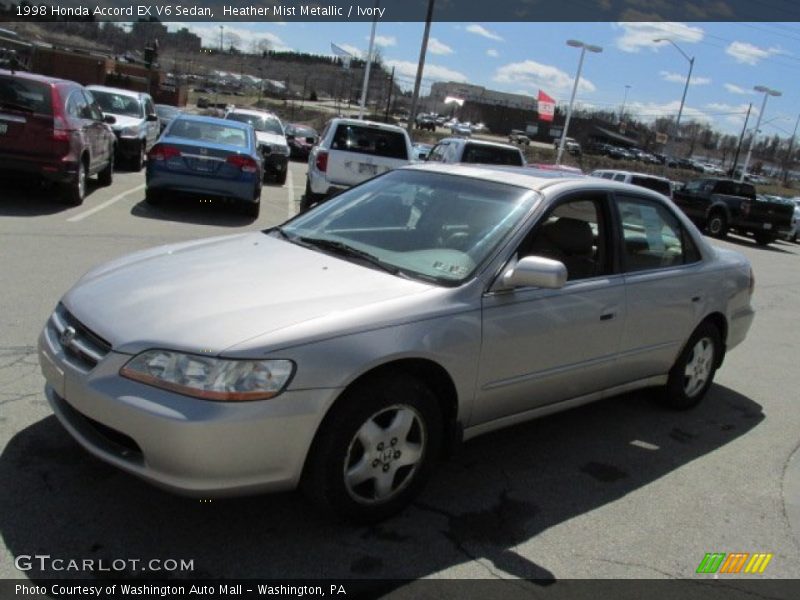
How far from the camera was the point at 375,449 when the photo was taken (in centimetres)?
310

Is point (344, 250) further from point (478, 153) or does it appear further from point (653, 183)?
point (653, 183)

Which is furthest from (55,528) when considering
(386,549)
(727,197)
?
(727,197)

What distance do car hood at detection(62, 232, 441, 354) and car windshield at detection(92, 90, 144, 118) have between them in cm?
1434

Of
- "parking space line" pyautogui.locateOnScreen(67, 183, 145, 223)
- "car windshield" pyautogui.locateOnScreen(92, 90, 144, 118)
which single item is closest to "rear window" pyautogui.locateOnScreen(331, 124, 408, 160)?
"parking space line" pyautogui.locateOnScreen(67, 183, 145, 223)

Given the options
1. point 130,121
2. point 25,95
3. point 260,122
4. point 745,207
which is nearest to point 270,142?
point 260,122

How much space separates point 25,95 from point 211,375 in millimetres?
8760

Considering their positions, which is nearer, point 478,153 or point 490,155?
point 478,153

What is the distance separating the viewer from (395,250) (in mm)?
3764

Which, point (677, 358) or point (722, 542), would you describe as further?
Result: point (677, 358)

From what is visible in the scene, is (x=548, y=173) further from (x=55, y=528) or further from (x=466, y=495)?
(x=55, y=528)

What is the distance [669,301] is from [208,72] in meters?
117

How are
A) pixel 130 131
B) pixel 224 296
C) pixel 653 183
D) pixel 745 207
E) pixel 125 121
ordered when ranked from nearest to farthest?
1. pixel 224 296
2. pixel 130 131
3. pixel 125 121
4. pixel 653 183
5. pixel 745 207

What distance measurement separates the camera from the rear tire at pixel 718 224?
21.8 m

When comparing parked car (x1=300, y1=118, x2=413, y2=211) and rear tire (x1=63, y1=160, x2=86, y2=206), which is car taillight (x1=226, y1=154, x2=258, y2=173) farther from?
rear tire (x1=63, y1=160, x2=86, y2=206)
